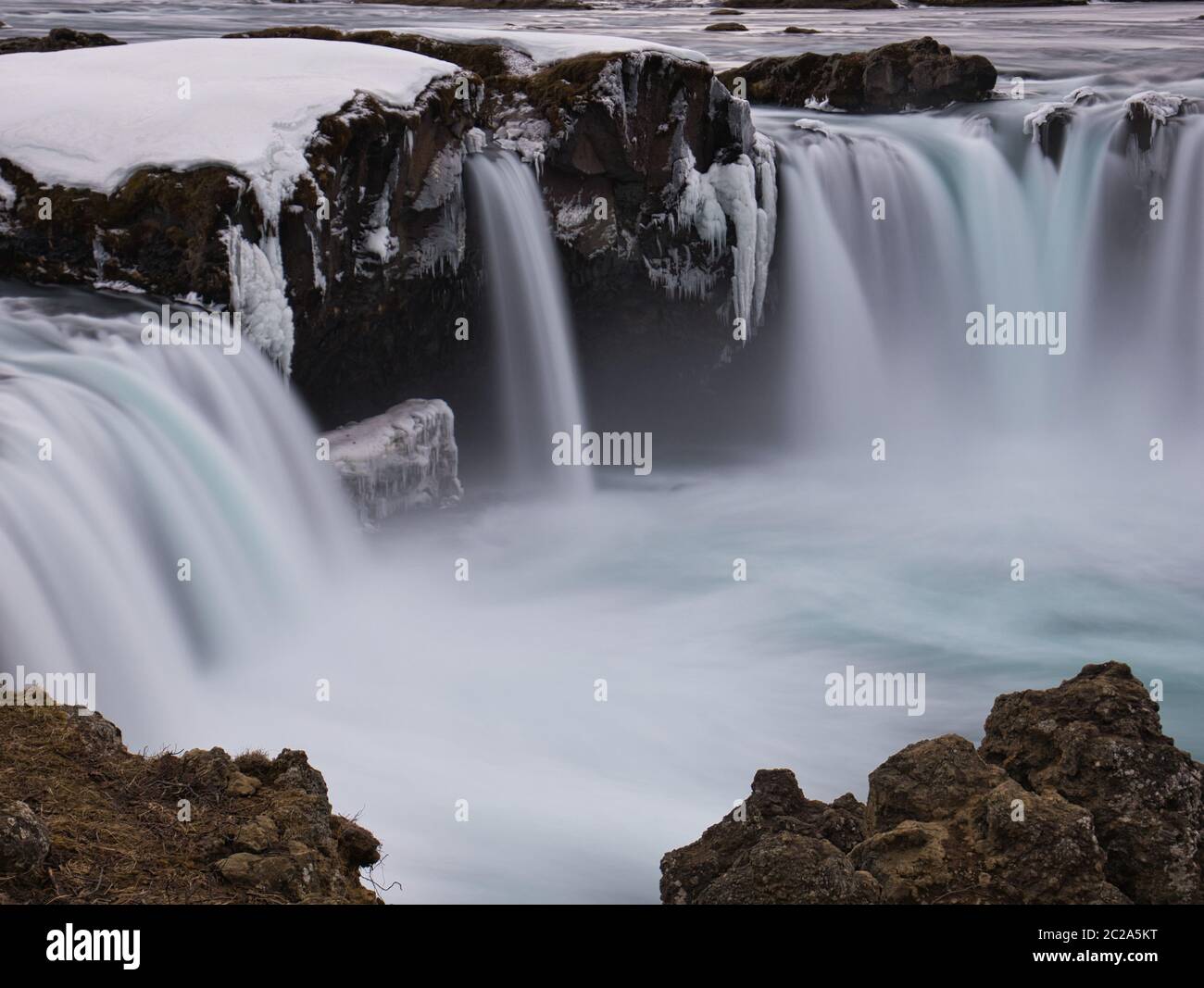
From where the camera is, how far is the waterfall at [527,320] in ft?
41.3

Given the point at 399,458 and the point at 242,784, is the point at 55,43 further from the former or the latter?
the point at 242,784

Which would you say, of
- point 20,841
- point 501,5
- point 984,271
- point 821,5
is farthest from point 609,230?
point 821,5

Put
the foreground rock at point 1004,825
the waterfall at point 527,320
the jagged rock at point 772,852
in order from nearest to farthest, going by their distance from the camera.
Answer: the jagged rock at point 772,852 → the foreground rock at point 1004,825 → the waterfall at point 527,320

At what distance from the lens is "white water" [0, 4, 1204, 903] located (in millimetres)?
7609

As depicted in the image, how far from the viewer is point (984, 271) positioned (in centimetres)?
1539

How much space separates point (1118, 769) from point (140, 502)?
5710mm

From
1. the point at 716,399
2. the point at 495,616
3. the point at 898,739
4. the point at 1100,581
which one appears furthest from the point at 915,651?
the point at 716,399

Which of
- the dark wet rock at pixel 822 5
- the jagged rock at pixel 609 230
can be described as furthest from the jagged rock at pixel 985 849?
the dark wet rock at pixel 822 5

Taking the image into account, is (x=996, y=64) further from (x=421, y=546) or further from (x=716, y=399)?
(x=421, y=546)

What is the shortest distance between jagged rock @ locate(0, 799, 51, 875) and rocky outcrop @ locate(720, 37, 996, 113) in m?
14.2
